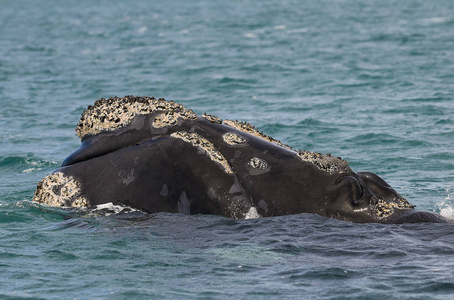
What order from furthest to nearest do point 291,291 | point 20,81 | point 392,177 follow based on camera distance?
1. point 20,81
2. point 392,177
3. point 291,291

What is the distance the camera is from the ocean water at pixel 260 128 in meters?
7.02

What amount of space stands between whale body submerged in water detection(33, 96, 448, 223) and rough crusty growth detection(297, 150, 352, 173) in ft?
0.04

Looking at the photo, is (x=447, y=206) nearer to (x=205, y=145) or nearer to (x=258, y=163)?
(x=258, y=163)

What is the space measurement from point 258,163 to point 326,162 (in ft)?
2.63

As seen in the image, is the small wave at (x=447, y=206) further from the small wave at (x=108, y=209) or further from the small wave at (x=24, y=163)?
the small wave at (x=24, y=163)

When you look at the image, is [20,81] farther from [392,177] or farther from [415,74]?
[392,177]

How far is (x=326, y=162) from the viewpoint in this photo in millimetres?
8445

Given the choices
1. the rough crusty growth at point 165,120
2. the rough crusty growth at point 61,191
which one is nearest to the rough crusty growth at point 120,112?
the rough crusty growth at point 165,120

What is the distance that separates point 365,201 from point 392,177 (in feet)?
16.7

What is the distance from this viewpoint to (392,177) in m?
13.0

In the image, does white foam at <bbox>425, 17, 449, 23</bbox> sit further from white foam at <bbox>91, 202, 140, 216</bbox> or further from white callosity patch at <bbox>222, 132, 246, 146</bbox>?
white foam at <bbox>91, 202, 140, 216</bbox>

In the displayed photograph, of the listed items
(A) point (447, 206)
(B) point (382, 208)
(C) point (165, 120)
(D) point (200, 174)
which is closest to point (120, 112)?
(C) point (165, 120)

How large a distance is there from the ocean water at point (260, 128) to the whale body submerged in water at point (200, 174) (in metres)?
0.20

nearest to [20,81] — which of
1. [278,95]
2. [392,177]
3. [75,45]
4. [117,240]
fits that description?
[278,95]
